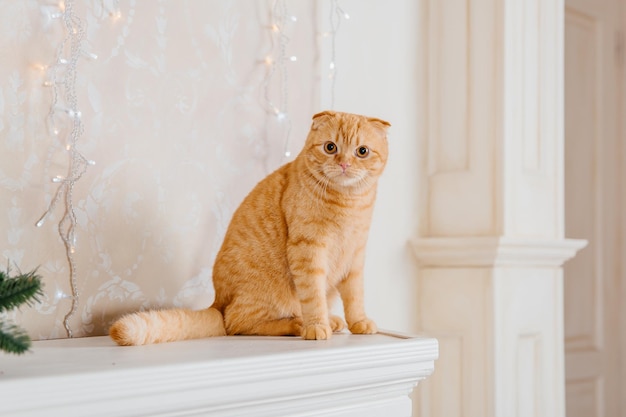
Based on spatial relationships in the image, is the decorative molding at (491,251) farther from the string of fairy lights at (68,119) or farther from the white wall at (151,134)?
the string of fairy lights at (68,119)

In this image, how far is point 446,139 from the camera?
5.38ft

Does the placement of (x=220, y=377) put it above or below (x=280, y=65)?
below

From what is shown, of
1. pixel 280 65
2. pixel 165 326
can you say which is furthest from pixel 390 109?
pixel 165 326

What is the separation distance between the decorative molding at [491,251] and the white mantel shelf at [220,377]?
519 mm

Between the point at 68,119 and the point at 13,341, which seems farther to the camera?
the point at 68,119

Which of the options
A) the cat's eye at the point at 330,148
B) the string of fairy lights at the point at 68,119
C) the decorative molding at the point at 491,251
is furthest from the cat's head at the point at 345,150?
the decorative molding at the point at 491,251

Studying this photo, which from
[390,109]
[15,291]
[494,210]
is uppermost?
[390,109]

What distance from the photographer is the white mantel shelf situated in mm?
679

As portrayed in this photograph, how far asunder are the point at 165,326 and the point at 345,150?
400 millimetres

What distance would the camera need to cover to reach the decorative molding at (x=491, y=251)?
1.47 meters

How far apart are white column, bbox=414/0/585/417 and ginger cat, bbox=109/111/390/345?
20.0 inches

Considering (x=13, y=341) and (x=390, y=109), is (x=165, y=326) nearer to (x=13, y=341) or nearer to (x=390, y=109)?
(x=13, y=341)

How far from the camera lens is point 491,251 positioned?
147cm

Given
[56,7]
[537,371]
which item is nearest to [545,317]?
[537,371]
